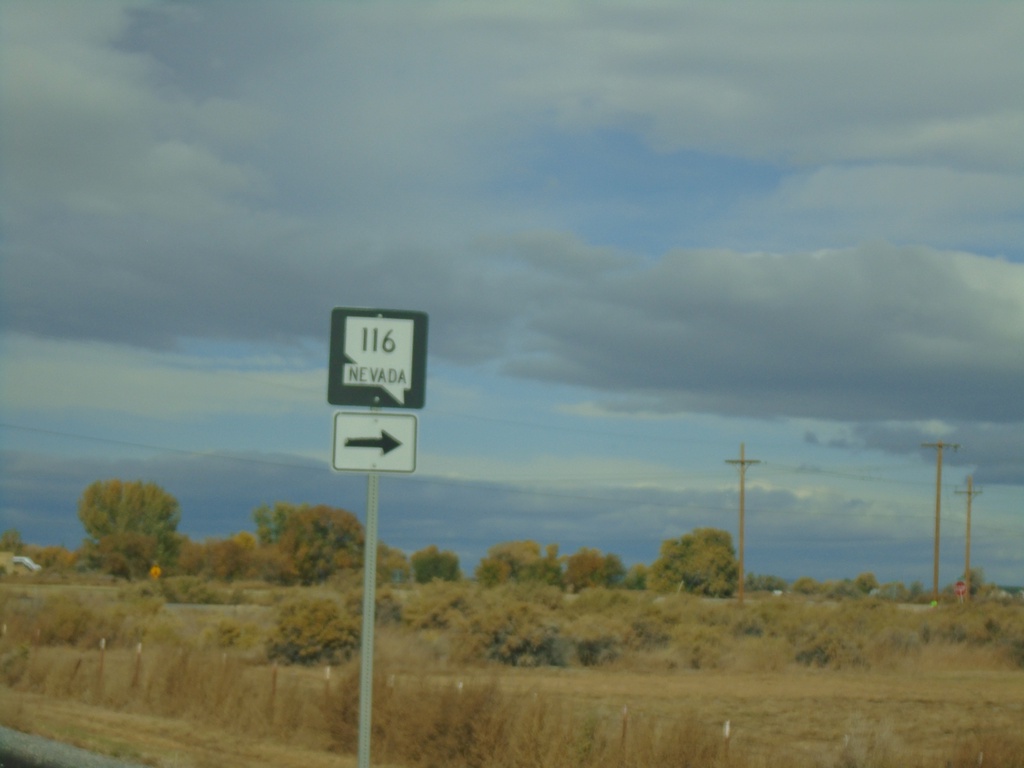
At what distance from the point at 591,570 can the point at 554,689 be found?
6405 cm

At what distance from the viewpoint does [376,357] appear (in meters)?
8.00

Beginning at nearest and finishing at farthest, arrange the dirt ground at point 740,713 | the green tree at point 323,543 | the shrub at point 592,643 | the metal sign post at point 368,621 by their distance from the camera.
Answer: the metal sign post at point 368,621 < the dirt ground at point 740,713 < the shrub at point 592,643 < the green tree at point 323,543

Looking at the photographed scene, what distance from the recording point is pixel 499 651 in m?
41.2

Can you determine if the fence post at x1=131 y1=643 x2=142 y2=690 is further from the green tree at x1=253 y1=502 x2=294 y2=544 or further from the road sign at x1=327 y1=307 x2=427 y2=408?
the green tree at x1=253 y1=502 x2=294 y2=544

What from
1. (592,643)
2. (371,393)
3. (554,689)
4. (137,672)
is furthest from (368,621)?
(592,643)

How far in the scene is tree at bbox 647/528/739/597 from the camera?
324 feet

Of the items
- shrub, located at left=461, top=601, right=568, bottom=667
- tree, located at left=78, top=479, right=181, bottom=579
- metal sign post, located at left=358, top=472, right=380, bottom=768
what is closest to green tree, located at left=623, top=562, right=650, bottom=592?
tree, located at left=78, top=479, right=181, bottom=579

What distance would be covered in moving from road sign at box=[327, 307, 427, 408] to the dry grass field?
383 inches

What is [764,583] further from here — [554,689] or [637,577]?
[554,689]

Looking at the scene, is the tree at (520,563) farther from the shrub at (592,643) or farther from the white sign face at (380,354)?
the white sign face at (380,354)

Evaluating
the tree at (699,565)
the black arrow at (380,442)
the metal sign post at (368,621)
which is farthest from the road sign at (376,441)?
the tree at (699,565)

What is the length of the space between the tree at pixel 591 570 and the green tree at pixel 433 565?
9707mm

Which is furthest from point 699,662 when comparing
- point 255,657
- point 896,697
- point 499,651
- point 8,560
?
point 8,560

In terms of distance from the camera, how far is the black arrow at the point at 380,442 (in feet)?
26.1
